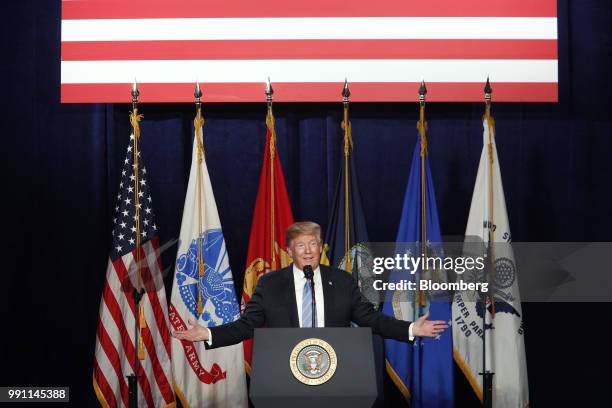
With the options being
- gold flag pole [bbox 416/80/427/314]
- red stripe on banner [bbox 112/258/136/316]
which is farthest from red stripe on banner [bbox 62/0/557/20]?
red stripe on banner [bbox 112/258/136/316]

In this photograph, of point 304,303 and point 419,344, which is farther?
point 419,344

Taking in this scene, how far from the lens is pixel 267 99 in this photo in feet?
16.1

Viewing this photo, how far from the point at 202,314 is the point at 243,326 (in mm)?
1217

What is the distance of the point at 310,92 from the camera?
514cm

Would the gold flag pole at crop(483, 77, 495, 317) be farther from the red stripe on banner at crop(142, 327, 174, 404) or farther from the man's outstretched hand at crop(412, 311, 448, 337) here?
the red stripe on banner at crop(142, 327, 174, 404)

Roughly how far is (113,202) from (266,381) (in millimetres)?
2542

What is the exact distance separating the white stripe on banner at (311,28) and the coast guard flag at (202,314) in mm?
636

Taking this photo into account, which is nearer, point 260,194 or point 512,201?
point 260,194

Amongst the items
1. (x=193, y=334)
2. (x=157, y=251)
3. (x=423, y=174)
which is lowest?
(x=193, y=334)

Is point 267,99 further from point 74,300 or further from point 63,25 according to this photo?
point 74,300

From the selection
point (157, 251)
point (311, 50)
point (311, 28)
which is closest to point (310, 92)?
point (311, 50)

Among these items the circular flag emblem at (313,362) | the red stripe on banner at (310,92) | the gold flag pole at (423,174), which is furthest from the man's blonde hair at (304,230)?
the red stripe on banner at (310,92)

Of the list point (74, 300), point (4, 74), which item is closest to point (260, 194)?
point (74, 300)

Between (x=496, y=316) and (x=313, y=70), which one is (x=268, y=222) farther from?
(x=496, y=316)
